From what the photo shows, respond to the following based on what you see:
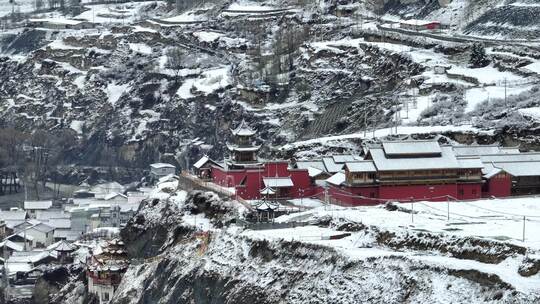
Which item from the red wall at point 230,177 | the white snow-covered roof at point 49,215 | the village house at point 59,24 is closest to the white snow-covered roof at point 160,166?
the white snow-covered roof at point 49,215

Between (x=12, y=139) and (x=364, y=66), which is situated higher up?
(x=364, y=66)

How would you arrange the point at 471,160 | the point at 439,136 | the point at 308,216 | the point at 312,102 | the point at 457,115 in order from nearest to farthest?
the point at 308,216
the point at 471,160
the point at 439,136
the point at 457,115
the point at 312,102

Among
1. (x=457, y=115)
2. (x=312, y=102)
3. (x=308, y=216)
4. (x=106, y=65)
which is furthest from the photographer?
(x=106, y=65)

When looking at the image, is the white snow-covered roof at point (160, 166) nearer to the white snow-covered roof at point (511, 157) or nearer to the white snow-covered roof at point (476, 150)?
the white snow-covered roof at point (476, 150)

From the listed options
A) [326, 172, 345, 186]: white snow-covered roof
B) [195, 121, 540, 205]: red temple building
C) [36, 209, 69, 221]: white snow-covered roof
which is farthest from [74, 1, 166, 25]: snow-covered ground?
[326, 172, 345, 186]: white snow-covered roof

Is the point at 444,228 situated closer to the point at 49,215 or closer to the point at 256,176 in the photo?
the point at 256,176

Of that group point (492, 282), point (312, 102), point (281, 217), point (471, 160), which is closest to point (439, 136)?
point (471, 160)

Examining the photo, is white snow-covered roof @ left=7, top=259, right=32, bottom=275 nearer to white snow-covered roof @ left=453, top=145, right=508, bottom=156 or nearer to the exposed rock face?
the exposed rock face

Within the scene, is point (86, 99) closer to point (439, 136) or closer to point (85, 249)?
point (85, 249)
